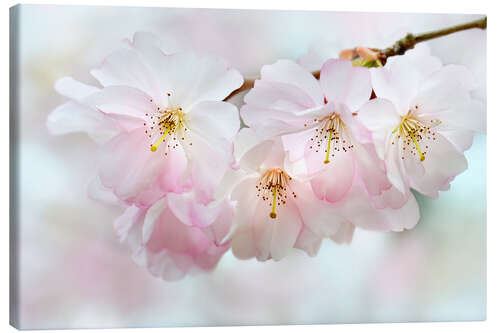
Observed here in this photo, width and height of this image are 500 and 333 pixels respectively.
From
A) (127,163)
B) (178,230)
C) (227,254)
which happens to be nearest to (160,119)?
(127,163)

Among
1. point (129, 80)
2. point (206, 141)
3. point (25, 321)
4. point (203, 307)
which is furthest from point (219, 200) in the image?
point (25, 321)

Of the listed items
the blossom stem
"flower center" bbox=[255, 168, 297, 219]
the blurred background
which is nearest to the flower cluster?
"flower center" bbox=[255, 168, 297, 219]

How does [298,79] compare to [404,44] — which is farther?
[404,44]

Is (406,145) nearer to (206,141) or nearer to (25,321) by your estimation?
(206,141)

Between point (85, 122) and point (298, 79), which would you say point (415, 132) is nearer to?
point (298, 79)

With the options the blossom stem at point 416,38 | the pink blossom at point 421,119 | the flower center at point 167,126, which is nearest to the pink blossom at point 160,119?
the flower center at point 167,126

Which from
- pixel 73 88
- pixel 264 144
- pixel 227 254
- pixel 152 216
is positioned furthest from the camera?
pixel 227 254

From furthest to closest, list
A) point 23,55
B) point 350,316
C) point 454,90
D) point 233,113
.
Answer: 1. point 350,316
2. point 23,55
3. point 454,90
4. point 233,113
